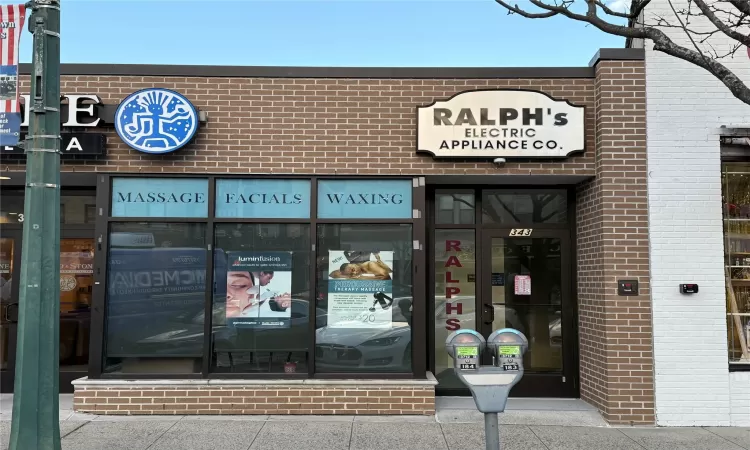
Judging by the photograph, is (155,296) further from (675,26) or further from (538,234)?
(675,26)

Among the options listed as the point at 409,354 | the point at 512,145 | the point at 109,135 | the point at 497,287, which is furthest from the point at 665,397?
the point at 109,135

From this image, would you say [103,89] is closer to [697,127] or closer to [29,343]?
[29,343]

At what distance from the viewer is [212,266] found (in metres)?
6.36

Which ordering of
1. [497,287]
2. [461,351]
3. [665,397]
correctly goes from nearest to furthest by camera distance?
[461,351] → [665,397] → [497,287]

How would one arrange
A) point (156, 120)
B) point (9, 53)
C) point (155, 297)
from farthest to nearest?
point (155, 297) → point (156, 120) → point (9, 53)

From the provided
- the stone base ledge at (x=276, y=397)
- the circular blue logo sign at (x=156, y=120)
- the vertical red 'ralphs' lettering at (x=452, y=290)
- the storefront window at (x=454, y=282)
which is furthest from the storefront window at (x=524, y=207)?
the circular blue logo sign at (x=156, y=120)

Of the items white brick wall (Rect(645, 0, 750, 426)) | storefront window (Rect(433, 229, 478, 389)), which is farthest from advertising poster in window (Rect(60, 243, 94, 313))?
white brick wall (Rect(645, 0, 750, 426))

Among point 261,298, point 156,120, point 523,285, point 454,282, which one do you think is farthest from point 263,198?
point 523,285

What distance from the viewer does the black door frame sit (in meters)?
6.86

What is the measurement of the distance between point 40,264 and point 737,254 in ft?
22.7

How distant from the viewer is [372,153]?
21.1ft

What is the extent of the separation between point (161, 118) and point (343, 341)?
3.27 metres

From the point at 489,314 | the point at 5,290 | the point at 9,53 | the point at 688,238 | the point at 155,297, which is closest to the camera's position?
the point at 9,53

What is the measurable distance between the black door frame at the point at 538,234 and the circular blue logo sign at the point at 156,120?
2998mm
